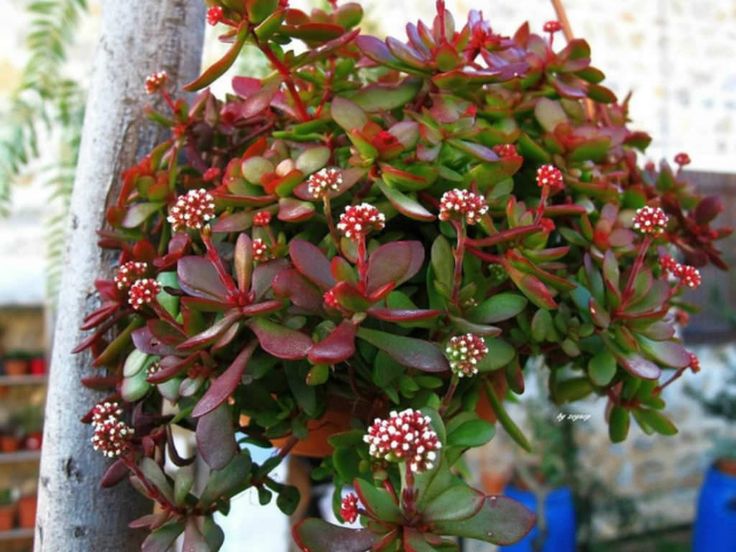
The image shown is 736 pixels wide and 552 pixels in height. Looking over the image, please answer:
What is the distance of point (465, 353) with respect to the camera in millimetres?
474

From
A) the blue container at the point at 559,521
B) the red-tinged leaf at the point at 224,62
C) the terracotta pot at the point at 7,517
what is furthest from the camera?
the terracotta pot at the point at 7,517

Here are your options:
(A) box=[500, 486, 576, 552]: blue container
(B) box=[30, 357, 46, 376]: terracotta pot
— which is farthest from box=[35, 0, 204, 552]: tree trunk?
(B) box=[30, 357, 46, 376]: terracotta pot

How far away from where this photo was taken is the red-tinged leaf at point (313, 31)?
1.73ft

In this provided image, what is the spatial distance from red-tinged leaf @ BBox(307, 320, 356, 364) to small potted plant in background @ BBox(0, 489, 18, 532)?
4.17m

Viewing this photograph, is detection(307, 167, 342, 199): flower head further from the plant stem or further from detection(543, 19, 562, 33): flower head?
detection(543, 19, 562, 33): flower head

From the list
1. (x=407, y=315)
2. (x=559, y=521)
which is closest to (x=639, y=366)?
(x=407, y=315)

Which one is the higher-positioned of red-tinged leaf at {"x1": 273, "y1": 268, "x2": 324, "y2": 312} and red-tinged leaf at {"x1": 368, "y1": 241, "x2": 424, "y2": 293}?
red-tinged leaf at {"x1": 368, "y1": 241, "x2": 424, "y2": 293}

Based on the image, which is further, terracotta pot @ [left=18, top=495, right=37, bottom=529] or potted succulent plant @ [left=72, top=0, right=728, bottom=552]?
terracotta pot @ [left=18, top=495, right=37, bottom=529]

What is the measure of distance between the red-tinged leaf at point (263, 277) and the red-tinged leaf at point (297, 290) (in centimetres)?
2

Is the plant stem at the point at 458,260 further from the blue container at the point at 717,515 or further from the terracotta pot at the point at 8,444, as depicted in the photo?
the terracotta pot at the point at 8,444

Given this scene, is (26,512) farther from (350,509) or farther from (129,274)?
(350,509)

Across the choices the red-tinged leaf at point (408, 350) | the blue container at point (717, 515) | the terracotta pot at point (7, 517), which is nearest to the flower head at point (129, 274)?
the red-tinged leaf at point (408, 350)

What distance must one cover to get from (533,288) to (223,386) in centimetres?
23

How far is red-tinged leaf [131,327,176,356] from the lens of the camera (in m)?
0.51
